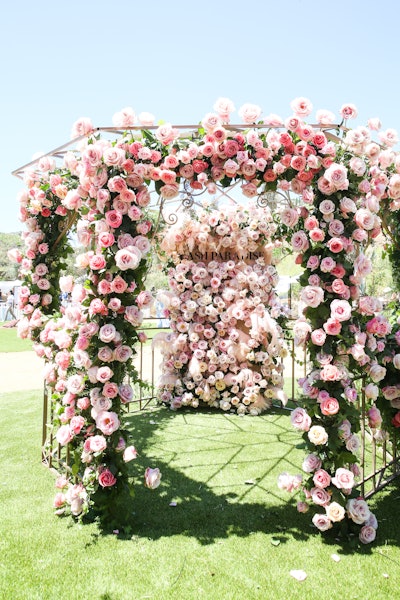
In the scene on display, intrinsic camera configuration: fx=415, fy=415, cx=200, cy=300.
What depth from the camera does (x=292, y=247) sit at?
3.55m

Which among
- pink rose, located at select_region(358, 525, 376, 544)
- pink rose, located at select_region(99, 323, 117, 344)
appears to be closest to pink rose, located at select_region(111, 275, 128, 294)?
pink rose, located at select_region(99, 323, 117, 344)

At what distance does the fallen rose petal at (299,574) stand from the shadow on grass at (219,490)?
36cm

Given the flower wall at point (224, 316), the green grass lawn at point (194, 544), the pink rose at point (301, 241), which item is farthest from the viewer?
the flower wall at point (224, 316)

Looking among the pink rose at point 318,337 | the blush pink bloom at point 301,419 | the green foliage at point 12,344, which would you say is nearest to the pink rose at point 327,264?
the pink rose at point 318,337

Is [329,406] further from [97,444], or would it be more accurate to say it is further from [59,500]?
[59,500]

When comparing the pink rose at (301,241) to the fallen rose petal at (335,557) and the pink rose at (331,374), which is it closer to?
the pink rose at (331,374)

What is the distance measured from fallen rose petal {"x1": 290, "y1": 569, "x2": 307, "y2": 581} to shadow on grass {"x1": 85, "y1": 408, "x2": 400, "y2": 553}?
0.36m

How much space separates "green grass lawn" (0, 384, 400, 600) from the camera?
2.71 m

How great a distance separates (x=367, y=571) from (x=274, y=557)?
64 cm

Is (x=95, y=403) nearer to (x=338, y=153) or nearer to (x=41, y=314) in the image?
(x=41, y=314)

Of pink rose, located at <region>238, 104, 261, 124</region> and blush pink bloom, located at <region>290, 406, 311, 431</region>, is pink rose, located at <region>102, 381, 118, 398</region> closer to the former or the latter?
blush pink bloom, located at <region>290, 406, 311, 431</region>

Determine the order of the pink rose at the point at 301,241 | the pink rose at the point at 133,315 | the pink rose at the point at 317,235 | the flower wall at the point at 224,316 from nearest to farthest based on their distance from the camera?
the pink rose at the point at 317,235 → the pink rose at the point at 301,241 → the pink rose at the point at 133,315 → the flower wall at the point at 224,316

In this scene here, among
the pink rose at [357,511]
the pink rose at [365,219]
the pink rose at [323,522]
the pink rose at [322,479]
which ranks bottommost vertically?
the pink rose at [323,522]

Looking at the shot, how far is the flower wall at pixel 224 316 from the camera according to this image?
7129 millimetres
